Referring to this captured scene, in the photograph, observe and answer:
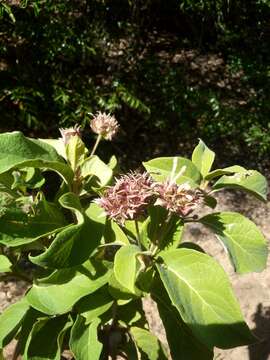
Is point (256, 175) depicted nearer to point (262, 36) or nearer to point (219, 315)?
point (219, 315)

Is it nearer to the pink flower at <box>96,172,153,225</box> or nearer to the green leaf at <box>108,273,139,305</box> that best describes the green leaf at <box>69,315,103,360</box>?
the green leaf at <box>108,273,139,305</box>

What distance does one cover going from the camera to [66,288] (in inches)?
56.9

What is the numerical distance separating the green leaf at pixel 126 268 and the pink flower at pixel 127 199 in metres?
0.11

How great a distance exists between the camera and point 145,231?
1560 millimetres

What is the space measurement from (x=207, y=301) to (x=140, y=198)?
297 millimetres

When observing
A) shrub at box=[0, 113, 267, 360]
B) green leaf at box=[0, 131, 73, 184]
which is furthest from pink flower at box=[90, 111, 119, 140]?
green leaf at box=[0, 131, 73, 184]

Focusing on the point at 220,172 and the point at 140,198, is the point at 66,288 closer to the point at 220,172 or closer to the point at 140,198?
the point at 140,198

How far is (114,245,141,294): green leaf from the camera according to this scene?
1.35 m


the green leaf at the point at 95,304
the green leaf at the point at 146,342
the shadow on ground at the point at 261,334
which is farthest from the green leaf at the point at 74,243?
the shadow on ground at the point at 261,334

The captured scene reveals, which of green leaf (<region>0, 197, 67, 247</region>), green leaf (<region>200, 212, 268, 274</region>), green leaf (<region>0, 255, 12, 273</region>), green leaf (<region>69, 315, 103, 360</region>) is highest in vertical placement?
green leaf (<region>0, 197, 67, 247</region>)

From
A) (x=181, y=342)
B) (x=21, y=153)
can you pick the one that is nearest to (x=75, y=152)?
(x=21, y=153)

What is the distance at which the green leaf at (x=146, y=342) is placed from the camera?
1820mm

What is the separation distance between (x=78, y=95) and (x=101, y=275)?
2.17m

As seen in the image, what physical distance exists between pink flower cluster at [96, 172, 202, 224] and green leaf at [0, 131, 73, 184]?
17cm
